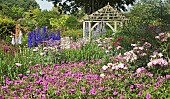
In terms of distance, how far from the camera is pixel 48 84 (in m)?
4.85

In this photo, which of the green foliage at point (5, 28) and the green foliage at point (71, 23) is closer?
the green foliage at point (5, 28)

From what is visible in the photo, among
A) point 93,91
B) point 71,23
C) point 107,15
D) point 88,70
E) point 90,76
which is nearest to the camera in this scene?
point 93,91

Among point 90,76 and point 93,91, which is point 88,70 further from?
point 93,91

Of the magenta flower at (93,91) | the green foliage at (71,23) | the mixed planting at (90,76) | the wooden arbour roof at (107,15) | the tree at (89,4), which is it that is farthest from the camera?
the tree at (89,4)

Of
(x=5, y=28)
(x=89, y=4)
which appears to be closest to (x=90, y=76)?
(x=5, y=28)

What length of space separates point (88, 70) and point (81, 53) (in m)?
1.59

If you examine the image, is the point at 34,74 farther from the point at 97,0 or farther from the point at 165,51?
the point at 97,0

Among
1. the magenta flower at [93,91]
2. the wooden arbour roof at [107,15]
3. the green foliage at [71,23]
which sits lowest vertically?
the magenta flower at [93,91]

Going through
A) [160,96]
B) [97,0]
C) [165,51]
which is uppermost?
[97,0]

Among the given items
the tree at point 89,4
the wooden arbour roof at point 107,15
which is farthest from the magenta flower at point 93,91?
the tree at point 89,4

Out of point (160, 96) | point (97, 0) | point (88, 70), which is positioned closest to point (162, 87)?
point (160, 96)

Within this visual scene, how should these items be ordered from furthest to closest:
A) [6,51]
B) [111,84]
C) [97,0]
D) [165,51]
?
[97,0] → [6,51] → [165,51] → [111,84]

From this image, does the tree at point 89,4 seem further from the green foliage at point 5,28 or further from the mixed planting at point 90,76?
the mixed planting at point 90,76

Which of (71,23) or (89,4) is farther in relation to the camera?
(89,4)
